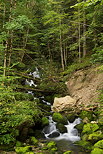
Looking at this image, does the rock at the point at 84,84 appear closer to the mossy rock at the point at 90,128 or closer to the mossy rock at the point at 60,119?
the mossy rock at the point at 60,119

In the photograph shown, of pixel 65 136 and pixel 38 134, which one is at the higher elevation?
pixel 38 134

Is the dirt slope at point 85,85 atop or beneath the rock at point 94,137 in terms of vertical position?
atop

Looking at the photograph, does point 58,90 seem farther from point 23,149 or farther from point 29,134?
point 23,149

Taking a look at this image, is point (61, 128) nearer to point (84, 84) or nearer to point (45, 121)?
point (45, 121)

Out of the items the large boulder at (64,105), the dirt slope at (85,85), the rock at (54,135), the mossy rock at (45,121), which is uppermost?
the dirt slope at (85,85)

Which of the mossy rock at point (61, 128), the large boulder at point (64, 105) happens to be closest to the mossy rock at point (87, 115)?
the large boulder at point (64, 105)

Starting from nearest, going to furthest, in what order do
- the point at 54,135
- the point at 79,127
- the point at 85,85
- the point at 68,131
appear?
the point at 54,135
the point at 79,127
the point at 68,131
the point at 85,85

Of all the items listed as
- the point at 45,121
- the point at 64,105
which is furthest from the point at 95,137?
the point at 64,105

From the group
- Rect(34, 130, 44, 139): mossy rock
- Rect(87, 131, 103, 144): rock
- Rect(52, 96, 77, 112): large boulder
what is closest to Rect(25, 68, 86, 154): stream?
Rect(34, 130, 44, 139): mossy rock

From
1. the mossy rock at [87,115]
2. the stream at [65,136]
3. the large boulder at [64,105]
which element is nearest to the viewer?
the stream at [65,136]

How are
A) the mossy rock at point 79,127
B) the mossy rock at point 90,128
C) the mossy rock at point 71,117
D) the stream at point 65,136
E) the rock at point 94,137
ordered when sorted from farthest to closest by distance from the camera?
the mossy rock at point 71,117 → the mossy rock at point 79,127 → the mossy rock at point 90,128 → the stream at point 65,136 → the rock at point 94,137

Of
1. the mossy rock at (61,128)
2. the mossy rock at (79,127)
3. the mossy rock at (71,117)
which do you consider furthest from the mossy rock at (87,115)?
the mossy rock at (61,128)

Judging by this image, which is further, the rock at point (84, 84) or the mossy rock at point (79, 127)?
the rock at point (84, 84)

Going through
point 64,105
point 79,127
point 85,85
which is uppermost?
point 85,85
